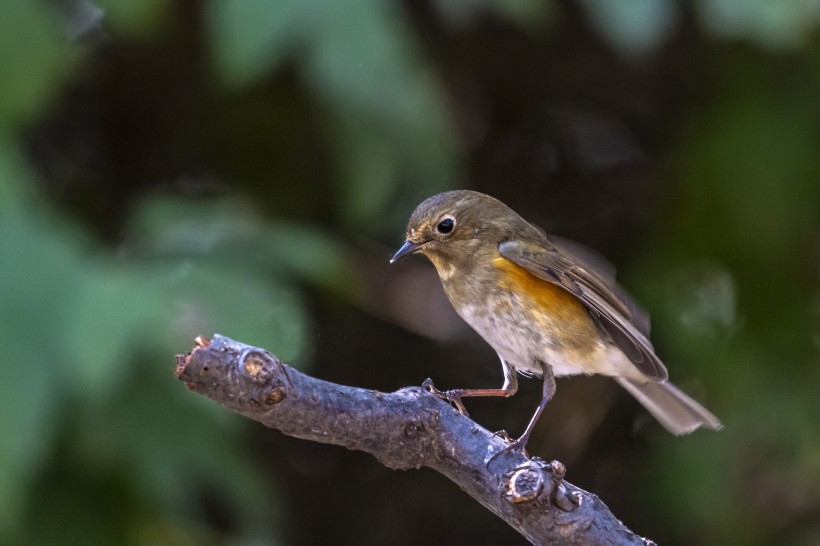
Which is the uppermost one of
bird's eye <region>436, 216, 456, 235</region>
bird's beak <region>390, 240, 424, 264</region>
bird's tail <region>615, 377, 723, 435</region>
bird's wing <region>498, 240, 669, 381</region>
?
bird's wing <region>498, 240, 669, 381</region>

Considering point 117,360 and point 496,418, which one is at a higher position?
point 496,418

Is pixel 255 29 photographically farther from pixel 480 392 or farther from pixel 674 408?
pixel 674 408

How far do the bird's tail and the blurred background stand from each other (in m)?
0.67

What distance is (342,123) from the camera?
3.63 metres

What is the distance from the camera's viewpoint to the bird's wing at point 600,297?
11.5ft

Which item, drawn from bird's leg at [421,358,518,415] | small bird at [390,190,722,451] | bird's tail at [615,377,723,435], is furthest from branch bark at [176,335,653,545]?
bird's tail at [615,377,723,435]

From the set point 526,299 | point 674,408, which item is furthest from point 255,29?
point 674,408

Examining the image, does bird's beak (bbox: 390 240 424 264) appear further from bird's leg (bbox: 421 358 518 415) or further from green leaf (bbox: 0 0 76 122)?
green leaf (bbox: 0 0 76 122)

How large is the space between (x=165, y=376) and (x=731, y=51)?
2.62 meters

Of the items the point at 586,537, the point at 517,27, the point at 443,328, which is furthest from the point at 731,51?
the point at 586,537

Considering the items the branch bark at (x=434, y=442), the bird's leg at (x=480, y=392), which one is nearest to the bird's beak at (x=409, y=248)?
the bird's leg at (x=480, y=392)

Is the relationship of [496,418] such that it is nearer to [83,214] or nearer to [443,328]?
[443,328]

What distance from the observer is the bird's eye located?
11.9ft

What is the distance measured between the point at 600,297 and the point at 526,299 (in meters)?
0.23
